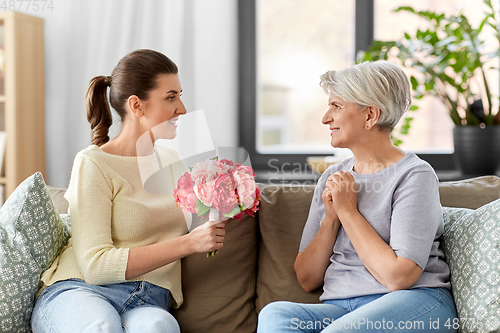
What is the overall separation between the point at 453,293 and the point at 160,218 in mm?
951

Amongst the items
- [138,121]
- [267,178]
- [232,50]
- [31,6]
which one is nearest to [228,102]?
[232,50]

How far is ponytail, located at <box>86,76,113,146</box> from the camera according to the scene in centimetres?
168

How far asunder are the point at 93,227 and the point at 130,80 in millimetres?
507

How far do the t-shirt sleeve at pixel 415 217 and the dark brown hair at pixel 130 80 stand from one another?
2.88 ft

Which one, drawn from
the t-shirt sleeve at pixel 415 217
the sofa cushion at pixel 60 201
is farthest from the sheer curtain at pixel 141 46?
the t-shirt sleeve at pixel 415 217

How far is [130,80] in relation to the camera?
1588 millimetres

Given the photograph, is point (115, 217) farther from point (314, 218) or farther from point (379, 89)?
point (379, 89)

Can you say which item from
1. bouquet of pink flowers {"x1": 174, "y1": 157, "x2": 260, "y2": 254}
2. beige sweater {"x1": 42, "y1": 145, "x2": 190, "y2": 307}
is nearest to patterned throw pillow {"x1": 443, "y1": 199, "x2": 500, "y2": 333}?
bouquet of pink flowers {"x1": 174, "y1": 157, "x2": 260, "y2": 254}

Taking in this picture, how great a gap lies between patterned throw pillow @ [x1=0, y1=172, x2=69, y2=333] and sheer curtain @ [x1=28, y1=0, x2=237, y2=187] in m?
1.08

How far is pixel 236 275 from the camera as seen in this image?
171 cm

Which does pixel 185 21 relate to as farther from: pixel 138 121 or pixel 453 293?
pixel 453 293

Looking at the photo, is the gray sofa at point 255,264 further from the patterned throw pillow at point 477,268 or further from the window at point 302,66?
the window at point 302,66

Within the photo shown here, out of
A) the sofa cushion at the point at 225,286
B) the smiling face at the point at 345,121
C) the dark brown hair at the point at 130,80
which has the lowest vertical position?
the sofa cushion at the point at 225,286

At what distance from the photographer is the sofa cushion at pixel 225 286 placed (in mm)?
1634
